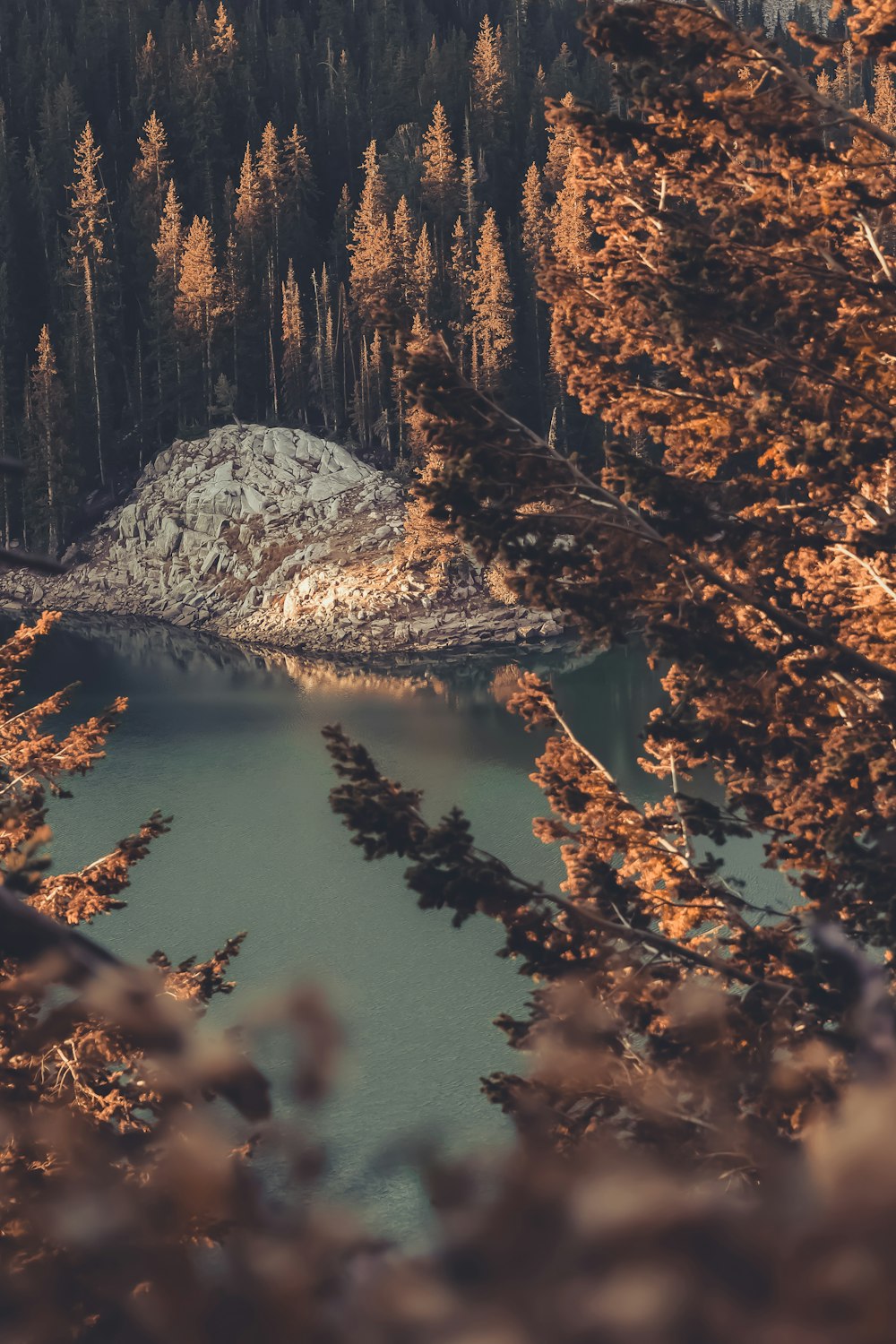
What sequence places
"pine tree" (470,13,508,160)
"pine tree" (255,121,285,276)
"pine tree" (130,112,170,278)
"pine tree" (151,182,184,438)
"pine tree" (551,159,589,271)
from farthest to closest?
1. "pine tree" (470,13,508,160)
2. "pine tree" (130,112,170,278)
3. "pine tree" (255,121,285,276)
4. "pine tree" (151,182,184,438)
5. "pine tree" (551,159,589,271)

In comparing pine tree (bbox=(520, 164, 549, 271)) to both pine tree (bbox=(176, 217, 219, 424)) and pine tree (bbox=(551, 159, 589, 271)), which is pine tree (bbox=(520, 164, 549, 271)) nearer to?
pine tree (bbox=(551, 159, 589, 271))

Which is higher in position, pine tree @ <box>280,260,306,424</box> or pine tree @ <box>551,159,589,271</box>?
pine tree @ <box>551,159,589,271</box>

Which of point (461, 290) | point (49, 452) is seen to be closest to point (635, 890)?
point (461, 290)

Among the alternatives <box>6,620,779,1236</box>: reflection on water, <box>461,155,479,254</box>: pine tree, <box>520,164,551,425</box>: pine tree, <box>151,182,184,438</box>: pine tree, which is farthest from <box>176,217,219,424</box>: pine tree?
<box>6,620,779,1236</box>: reflection on water

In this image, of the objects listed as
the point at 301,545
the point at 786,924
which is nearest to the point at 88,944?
the point at 786,924

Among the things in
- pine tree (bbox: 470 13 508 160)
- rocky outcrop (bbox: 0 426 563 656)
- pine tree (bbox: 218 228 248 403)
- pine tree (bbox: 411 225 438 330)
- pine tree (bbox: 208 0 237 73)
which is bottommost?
rocky outcrop (bbox: 0 426 563 656)

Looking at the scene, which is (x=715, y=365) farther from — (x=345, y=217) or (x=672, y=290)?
(x=345, y=217)

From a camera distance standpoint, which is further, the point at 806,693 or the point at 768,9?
the point at 768,9
